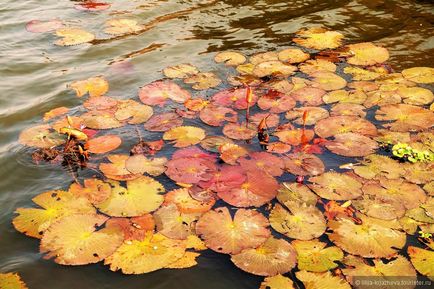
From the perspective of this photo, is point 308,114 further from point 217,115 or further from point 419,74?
point 419,74

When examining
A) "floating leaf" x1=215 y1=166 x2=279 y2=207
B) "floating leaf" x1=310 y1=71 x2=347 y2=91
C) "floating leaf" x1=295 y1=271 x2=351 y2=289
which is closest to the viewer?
"floating leaf" x1=295 y1=271 x2=351 y2=289

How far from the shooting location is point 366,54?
5547 millimetres

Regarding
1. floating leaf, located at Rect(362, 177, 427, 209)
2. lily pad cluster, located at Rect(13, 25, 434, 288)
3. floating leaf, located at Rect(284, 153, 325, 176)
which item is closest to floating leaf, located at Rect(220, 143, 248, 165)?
lily pad cluster, located at Rect(13, 25, 434, 288)

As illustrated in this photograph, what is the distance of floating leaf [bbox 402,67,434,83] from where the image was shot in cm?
494

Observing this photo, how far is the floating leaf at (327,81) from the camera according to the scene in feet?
16.0

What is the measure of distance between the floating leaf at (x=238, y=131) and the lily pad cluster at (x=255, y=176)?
19 millimetres

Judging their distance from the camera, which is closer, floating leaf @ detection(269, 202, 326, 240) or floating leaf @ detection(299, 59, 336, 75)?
floating leaf @ detection(269, 202, 326, 240)

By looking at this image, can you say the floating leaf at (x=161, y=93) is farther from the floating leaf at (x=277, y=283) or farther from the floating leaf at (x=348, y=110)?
the floating leaf at (x=277, y=283)

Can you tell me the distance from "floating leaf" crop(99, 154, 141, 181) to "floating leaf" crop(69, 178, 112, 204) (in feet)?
0.39

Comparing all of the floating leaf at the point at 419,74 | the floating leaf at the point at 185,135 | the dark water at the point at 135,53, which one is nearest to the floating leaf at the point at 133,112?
the dark water at the point at 135,53

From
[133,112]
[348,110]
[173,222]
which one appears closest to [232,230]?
[173,222]

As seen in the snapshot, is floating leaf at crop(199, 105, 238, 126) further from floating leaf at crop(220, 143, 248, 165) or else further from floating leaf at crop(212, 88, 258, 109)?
floating leaf at crop(220, 143, 248, 165)

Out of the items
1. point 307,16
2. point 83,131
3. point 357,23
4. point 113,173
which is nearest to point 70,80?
point 83,131

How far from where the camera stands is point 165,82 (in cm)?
502
